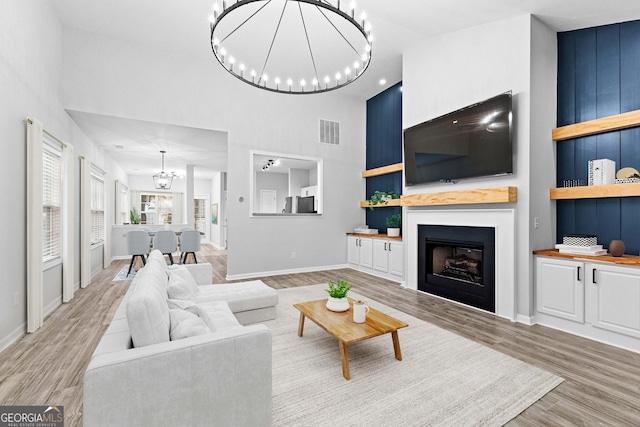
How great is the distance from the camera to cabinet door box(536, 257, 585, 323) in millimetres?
2965

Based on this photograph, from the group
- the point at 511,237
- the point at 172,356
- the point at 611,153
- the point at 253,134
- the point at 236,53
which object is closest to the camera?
the point at 172,356

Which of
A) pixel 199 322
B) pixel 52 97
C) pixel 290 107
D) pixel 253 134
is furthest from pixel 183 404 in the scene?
pixel 290 107

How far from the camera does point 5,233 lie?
106 inches

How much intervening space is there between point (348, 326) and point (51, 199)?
430 centimetres

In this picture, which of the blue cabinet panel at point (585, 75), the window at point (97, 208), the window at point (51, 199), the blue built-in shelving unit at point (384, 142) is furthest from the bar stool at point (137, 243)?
the blue cabinet panel at point (585, 75)

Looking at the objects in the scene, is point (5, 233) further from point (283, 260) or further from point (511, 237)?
point (511, 237)

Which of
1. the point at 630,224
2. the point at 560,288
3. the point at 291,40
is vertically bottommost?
the point at 560,288

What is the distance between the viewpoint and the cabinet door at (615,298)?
2627 mm

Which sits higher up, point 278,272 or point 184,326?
point 184,326

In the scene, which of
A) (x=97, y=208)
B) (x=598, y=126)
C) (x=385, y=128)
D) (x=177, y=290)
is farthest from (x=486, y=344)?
(x=97, y=208)

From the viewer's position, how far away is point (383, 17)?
13.1 feet

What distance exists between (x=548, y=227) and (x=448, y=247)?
4.11 feet

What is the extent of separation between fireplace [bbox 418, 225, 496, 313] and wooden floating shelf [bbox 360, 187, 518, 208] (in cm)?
38

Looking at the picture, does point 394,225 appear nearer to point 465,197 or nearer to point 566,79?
point 465,197
